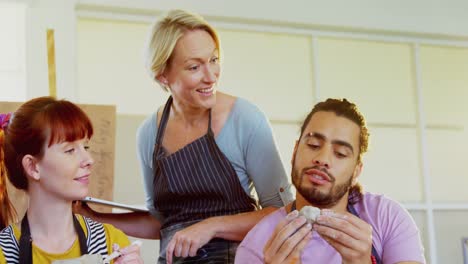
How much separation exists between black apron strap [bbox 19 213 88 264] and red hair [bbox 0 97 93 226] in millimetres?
104

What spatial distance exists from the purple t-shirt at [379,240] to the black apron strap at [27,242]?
351 mm

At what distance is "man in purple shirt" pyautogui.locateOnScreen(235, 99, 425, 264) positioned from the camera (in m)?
1.39

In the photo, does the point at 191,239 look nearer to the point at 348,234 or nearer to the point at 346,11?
the point at 348,234

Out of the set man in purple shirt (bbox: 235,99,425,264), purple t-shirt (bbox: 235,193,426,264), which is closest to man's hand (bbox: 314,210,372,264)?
man in purple shirt (bbox: 235,99,425,264)

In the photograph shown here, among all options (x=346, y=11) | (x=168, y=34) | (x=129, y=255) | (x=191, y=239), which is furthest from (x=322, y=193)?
(x=346, y=11)

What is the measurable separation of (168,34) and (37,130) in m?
0.50

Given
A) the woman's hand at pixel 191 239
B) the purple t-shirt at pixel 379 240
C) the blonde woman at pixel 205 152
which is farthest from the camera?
the blonde woman at pixel 205 152

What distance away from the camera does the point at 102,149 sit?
1.99m

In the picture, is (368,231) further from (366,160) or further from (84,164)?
(366,160)

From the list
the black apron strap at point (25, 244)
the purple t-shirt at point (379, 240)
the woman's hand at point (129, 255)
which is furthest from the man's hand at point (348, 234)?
the black apron strap at point (25, 244)

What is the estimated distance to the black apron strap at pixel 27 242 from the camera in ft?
4.58

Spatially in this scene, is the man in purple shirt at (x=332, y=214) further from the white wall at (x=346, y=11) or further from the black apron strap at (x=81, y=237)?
the white wall at (x=346, y=11)

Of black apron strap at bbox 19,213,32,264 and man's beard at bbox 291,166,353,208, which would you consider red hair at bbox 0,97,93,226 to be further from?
man's beard at bbox 291,166,353,208

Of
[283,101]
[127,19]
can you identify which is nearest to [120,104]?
[127,19]
